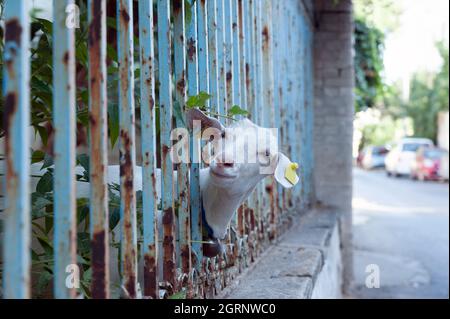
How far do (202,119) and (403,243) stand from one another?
7.76 meters

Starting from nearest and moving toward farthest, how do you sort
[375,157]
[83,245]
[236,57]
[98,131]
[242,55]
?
[98,131]
[83,245]
[236,57]
[242,55]
[375,157]

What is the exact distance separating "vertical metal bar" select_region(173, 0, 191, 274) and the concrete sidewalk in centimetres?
50

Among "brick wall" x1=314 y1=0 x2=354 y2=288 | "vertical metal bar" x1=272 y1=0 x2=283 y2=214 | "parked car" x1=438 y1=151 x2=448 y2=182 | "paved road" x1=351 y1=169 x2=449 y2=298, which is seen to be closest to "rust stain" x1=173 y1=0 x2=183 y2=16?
"vertical metal bar" x1=272 y1=0 x2=283 y2=214

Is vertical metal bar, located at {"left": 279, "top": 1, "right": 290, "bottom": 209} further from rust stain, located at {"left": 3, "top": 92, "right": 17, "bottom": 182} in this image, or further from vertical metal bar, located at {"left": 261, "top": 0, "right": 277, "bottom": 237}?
rust stain, located at {"left": 3, "top": 92, "right": 17, "bottom": 182}

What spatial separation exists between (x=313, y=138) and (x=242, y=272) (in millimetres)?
3841

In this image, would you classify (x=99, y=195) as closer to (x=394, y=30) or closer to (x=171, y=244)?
(x=171, y=244)

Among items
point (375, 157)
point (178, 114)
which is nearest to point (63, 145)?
point (178, 114)

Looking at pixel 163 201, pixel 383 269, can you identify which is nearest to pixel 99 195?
pixel 163 201

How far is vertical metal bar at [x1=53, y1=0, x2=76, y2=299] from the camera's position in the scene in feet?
3.68

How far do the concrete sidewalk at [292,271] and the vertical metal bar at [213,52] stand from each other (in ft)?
2.60

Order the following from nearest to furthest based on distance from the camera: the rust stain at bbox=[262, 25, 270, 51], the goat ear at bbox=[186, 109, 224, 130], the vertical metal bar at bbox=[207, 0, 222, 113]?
1. the goat ear at bbox=[186, 109, 224, 130]
2. the vertical metal bar at bbox=[207, 0, 222, 113]
3. the rust stain at bbox=[262, 25, 270, 51]

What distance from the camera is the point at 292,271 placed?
3223 millimetres

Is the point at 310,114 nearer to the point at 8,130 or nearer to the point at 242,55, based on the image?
the point at 242,55

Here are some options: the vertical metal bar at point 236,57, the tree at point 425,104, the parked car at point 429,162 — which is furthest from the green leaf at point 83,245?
the tree at point 425,104
